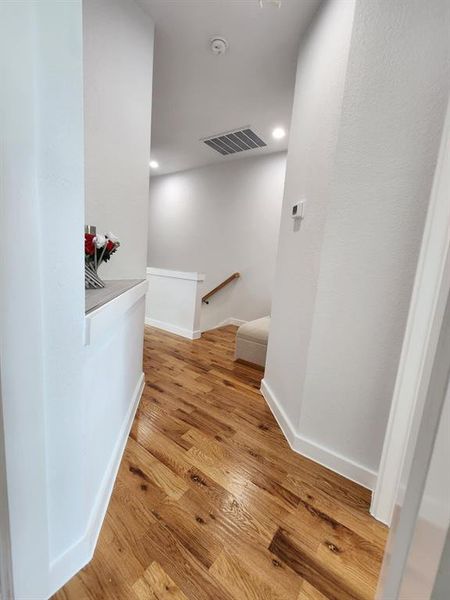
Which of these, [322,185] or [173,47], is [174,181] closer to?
[173,47]

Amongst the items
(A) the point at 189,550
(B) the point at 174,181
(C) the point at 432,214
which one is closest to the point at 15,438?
(A) the point at 189,550

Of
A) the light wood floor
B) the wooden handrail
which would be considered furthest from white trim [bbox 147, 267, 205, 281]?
the light wood floor

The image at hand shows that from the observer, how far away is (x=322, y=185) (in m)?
1.22

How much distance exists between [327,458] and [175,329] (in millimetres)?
2258

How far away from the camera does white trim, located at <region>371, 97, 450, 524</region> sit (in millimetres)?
802

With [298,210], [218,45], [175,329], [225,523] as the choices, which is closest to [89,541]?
[225,523]

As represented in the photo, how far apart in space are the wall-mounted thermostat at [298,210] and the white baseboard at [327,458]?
1.21 meters

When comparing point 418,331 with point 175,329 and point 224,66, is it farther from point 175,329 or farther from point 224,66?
point 175,329

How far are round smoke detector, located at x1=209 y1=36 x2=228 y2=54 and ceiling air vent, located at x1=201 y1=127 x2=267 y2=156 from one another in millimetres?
1049

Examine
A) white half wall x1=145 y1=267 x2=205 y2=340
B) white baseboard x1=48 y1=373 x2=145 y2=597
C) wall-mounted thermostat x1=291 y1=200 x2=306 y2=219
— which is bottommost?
white baseboard x1=48 y1=373 x2=145 y2=597

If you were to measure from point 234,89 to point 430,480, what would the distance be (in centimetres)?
294

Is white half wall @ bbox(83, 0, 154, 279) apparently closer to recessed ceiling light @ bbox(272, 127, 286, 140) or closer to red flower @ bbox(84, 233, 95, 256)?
red flower @ bbox(84, 233, 95, 256)

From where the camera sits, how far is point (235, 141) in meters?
3.17

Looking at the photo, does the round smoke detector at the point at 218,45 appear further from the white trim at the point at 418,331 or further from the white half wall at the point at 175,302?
the white half wall at the point at 175,302
